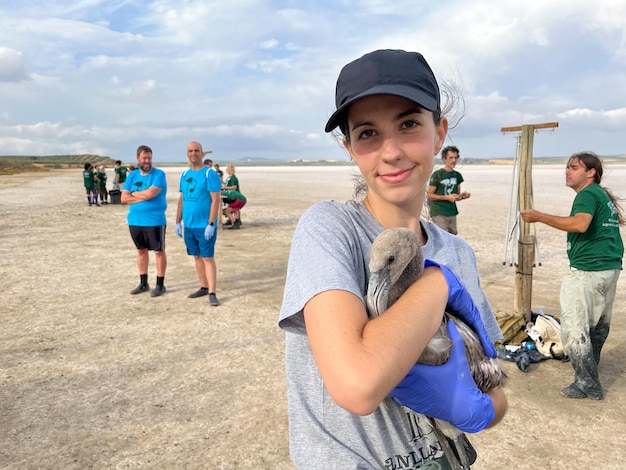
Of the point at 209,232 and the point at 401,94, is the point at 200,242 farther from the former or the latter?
the point at 401,94

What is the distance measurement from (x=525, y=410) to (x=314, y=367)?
449cm

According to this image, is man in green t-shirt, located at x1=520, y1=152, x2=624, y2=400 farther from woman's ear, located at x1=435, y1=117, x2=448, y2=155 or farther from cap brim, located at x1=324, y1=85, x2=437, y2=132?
cap brim, located at x1=324, y1=85, x2=437, y2=132

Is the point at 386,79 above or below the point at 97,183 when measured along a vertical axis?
above

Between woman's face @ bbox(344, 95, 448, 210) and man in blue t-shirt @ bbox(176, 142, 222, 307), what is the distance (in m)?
6.89

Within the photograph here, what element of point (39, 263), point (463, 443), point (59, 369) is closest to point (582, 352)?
point (463, 443)

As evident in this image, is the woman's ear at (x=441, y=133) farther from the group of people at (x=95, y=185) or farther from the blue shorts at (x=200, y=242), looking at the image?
the group of people at (x=95, y=185)

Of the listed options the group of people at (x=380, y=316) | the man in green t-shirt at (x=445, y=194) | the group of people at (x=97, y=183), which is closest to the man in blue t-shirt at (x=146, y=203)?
the man in green t-shirt at (x=445, y=194)

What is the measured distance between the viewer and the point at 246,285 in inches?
390

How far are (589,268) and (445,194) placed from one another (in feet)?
16.5

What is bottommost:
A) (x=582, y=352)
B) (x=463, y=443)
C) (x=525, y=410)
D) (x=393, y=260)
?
(x=525, y=410)

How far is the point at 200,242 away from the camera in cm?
842

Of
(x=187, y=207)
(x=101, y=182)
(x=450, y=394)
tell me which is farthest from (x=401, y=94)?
(x=101, y=182)

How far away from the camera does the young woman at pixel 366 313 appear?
1.22 m

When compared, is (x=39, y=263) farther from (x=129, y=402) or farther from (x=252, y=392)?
(x=252, y=392)
